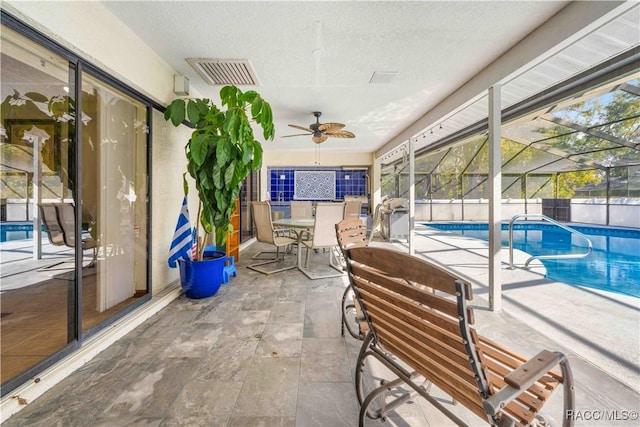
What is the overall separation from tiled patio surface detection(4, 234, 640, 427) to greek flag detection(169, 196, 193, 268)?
520mm

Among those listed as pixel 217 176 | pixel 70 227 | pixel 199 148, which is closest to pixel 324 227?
pixel 217 176

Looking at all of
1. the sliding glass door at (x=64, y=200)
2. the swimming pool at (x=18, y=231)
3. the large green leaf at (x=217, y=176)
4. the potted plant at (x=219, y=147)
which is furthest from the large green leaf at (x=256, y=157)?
the swimming pool at (x=18, y=231)

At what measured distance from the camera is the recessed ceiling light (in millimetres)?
2812

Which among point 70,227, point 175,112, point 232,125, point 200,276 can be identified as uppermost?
point 175,112

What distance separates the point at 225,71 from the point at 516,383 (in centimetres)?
327

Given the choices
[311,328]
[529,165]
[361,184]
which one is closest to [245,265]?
[311,328]

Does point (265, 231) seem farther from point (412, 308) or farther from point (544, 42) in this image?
point (544, 42)

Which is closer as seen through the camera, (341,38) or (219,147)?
(341,38)

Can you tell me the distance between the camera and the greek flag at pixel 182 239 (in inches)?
117

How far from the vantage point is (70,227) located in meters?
1.89

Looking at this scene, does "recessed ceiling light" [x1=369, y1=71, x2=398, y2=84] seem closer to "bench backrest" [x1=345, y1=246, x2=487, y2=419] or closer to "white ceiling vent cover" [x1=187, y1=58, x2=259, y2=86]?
"white ceiling vent cover" [x1=187, y1=58, x2=259, y2=86]

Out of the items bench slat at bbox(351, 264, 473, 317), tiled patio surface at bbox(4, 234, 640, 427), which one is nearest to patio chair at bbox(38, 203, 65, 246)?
tiled patio surface at bbox(4, 234, 640, 427)

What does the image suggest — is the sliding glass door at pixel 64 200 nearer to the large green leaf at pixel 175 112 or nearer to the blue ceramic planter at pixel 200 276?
the large green leaf at pixel 175 112

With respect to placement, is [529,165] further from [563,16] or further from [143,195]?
[143,195]
